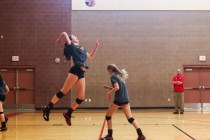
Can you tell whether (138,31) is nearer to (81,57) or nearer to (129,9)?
(129,9)

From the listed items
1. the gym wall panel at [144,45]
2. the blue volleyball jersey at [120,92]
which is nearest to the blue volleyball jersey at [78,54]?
the blue volleyball jersey at [120,92]

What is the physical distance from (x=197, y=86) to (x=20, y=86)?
10.6 m

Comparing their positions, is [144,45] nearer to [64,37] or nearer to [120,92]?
[120,92]

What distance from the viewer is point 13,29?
21.9m

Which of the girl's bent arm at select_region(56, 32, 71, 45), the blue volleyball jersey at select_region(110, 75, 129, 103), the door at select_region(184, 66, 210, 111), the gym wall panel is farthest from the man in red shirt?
the girl's bent arm at select_region(56, 32, 71, 45)

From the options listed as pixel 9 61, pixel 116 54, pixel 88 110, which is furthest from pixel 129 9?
pixel 9 61

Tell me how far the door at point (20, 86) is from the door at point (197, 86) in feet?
30.4

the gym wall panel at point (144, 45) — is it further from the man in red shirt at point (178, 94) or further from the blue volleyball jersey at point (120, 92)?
the blue volleyball jersey at point (120, 92)

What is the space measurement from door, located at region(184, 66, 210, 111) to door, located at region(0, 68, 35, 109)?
30.4 feet

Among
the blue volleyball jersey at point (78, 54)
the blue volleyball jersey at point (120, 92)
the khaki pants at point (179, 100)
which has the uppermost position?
the blue volleyball jersey at point (78, 54)

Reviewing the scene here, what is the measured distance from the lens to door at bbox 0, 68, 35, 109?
22.0 metres

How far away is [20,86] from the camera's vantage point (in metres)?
22.0

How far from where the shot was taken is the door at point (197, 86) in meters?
22.0

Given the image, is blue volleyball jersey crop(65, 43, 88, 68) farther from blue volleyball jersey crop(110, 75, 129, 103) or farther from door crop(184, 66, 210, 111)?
door crop(184, 66, 210, 111)
